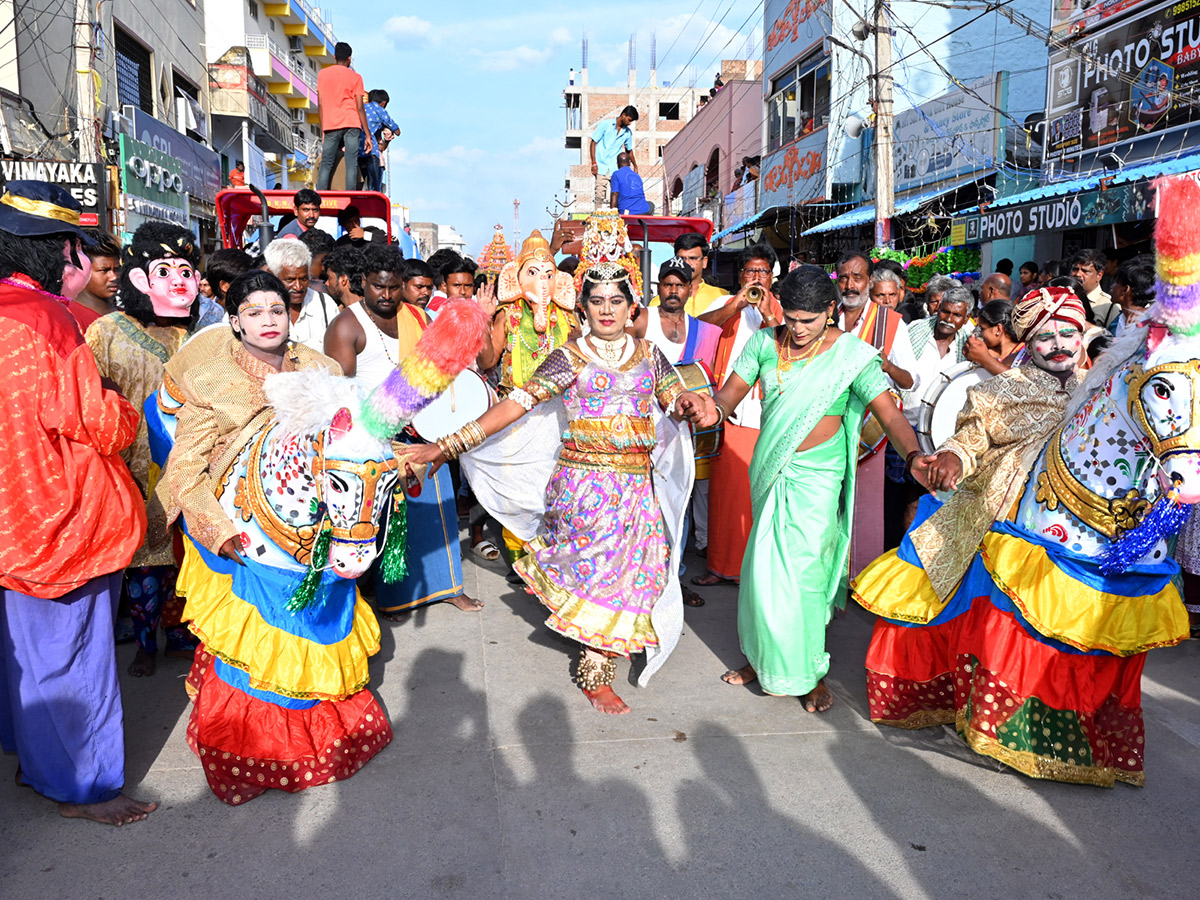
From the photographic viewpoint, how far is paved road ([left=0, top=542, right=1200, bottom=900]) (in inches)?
100.0

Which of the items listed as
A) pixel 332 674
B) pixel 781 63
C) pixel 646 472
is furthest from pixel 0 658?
pixel 781 63

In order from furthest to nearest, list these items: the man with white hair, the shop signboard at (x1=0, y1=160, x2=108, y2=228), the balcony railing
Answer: the balcony railing → the shop signboard at (x1=0, y1=160, x2=108, y2=228) → the man with white hair

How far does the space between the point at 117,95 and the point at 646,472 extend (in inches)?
673

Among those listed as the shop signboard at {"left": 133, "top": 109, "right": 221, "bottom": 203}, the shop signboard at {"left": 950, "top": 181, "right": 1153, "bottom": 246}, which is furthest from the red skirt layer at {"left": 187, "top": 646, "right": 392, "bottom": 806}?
the shop signboard at {"left": 133, "top": 109, "right": 221, "bottom": 203}

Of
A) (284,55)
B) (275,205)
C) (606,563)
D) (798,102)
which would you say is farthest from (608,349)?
(284,55)

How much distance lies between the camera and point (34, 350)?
2.49 meters

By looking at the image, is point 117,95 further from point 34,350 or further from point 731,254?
point 34,350

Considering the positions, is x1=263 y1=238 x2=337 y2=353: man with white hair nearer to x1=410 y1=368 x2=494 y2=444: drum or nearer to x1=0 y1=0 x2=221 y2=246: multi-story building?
x1=410 y1=368 x2=494 y2=444: drum

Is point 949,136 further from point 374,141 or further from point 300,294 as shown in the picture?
point 300,294

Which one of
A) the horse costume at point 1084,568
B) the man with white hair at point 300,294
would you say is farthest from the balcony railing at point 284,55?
the horse costume at point 1084,568

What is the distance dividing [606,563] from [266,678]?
1.44 meters

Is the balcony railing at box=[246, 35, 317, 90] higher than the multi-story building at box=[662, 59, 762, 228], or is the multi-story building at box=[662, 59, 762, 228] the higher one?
the balcony railing at box=[246, 35, 317, 90]

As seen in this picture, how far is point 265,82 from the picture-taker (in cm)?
2806

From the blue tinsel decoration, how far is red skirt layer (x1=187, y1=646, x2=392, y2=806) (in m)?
2.66
